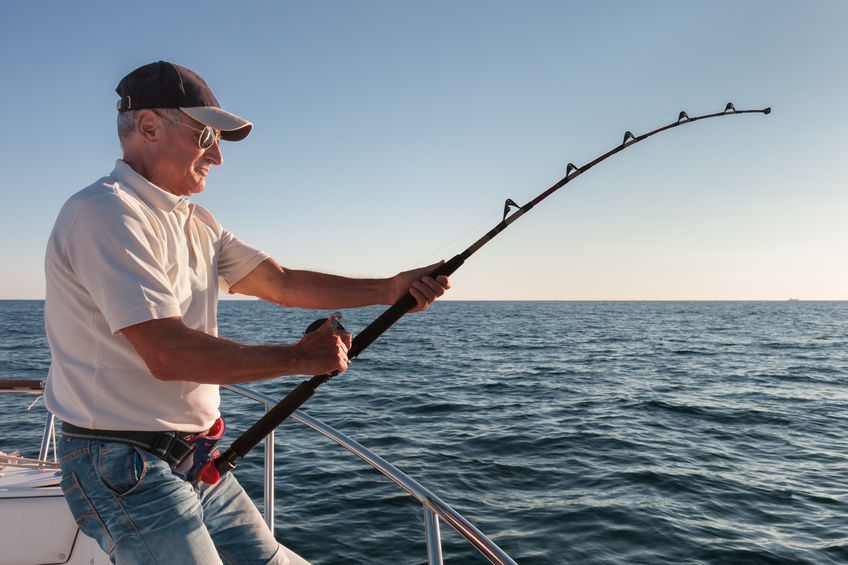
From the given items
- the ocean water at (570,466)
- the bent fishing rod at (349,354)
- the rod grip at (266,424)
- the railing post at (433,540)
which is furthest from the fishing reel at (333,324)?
the ocean water at (570,466)

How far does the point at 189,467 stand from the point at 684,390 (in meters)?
14.9

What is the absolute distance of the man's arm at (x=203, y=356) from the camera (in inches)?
51.6

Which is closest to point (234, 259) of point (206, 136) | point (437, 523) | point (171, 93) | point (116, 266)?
point (206, 136)

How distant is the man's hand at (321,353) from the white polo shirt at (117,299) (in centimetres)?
30

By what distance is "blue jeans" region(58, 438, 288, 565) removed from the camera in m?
1.40

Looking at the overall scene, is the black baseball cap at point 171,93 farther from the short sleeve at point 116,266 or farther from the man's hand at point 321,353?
the man's hand at point 321,353

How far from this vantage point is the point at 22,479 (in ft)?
9.36

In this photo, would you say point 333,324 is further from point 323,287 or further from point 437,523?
point 437,523

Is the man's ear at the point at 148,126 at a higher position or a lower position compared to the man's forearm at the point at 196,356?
higher

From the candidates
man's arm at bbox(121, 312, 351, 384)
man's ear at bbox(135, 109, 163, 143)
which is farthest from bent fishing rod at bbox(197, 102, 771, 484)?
man's ear at bbox(135, 109, 163, 143)

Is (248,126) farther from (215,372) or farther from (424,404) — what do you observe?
(424,404)

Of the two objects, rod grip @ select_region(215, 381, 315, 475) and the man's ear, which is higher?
the man's ear

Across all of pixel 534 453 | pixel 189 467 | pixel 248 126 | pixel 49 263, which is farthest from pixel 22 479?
pixel 534 453

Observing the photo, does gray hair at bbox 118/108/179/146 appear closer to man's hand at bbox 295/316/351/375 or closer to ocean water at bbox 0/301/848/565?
man's hand at bbox 295/316/351/375
